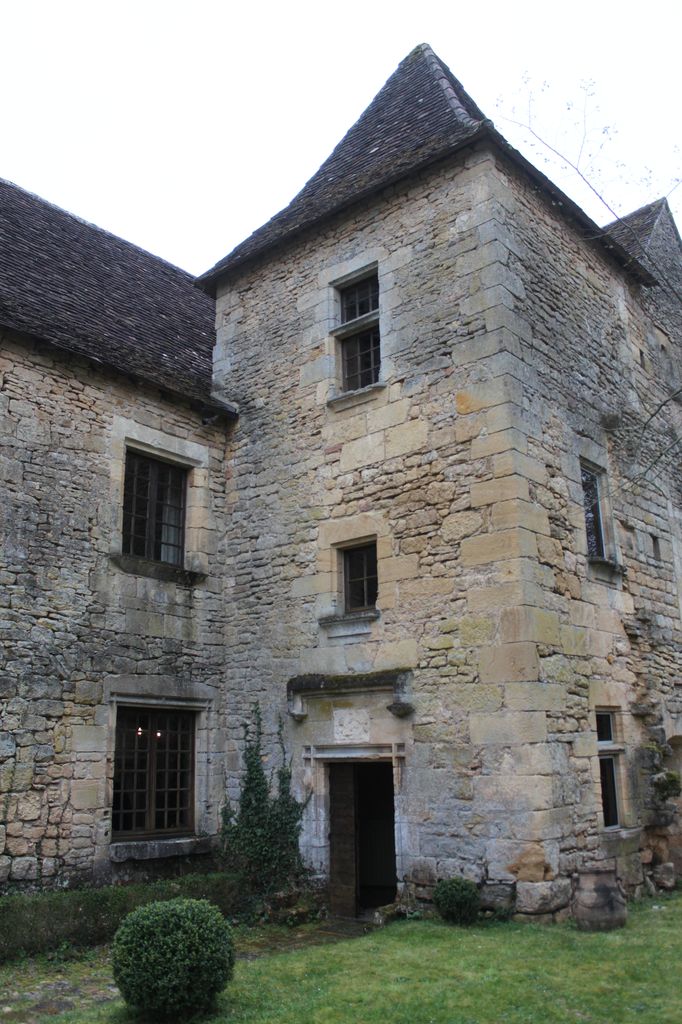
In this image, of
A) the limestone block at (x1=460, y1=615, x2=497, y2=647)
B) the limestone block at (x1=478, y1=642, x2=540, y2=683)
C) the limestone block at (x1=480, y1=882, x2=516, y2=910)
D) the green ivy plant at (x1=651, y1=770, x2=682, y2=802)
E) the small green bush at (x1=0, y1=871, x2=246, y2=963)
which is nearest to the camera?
the small green bush at (x1=0, y1=871, x2=246, y2=963)

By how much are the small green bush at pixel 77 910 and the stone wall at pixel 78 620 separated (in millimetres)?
560

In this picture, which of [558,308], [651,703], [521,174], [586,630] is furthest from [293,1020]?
[521,174]

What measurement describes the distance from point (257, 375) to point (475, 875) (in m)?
6.59

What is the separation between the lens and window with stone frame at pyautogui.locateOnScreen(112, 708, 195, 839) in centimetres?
917

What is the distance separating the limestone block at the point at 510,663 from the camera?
25.3 feet

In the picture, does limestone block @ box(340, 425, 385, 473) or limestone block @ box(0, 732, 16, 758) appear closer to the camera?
limestone block @ box(0, 732, 16, 758)

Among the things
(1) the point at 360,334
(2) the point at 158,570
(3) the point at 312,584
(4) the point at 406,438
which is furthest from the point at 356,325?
(2) the point at 158,570

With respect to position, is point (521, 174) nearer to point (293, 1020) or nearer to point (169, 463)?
point (169, 463)

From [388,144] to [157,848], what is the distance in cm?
878

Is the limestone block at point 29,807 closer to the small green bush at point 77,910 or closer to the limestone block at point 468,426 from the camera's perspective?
the small green bush at point 77,910

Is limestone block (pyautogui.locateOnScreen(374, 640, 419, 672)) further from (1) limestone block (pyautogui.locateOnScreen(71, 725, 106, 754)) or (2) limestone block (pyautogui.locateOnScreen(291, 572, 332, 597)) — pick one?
(1) limestone block (pyautogui.locateOnScreen(71, 725, 106, 754))

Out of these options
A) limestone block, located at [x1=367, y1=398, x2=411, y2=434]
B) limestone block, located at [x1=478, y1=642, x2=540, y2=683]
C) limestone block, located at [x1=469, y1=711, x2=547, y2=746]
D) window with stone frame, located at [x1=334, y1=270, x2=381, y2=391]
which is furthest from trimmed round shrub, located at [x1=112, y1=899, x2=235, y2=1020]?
window with stone frame, located at [x1=334, y1=270, x2=381, y2=391]

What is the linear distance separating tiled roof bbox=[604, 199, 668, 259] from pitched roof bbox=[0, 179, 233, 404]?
6610 mm

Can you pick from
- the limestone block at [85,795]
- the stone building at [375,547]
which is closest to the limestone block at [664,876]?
the stone building at [375,547]
